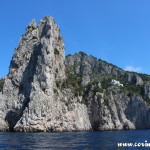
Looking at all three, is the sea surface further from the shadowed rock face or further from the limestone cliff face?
the shadowed rock face

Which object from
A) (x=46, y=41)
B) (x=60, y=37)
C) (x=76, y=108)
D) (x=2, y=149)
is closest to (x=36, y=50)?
(x=46, y=41)

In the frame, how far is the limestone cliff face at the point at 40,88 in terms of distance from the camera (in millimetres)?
120562

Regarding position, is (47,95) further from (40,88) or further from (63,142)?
(63,142)

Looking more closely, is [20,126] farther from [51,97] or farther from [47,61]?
[47,61]

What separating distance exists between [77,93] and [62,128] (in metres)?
24.0

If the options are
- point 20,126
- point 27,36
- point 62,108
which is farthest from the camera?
point 27,36

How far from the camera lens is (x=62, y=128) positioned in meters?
128

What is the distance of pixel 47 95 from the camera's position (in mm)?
127250

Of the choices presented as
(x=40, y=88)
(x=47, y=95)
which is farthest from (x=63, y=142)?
(x=47, y=95)

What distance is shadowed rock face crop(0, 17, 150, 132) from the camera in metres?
122

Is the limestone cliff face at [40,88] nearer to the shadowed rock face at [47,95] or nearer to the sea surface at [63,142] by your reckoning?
the shadowed rock face at [47,95]

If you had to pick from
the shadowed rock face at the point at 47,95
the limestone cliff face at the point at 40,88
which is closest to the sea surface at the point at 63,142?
the limestone cliff face at the point at 40,88

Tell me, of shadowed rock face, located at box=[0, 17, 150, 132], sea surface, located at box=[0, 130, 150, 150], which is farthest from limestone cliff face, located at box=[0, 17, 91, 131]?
sea surface, located at box=[0, 130, 150, 150]

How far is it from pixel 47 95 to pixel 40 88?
12.1 feet
